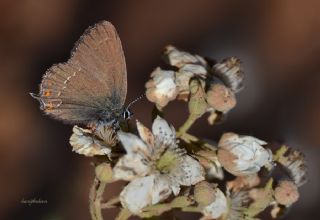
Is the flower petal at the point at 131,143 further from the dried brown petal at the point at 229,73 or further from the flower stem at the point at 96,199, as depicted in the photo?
the dried brown petal at the point at 229,73

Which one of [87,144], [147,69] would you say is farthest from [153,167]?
[147,69]

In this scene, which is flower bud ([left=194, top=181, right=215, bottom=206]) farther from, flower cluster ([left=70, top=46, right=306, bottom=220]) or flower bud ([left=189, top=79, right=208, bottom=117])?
flower bud ([left=189, top=79, right=208, bottom=117])

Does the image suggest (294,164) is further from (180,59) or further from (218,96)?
(180,59)

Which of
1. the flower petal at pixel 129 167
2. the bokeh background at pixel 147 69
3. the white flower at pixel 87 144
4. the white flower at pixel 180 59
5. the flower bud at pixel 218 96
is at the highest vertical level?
the white flower at pixel 180 59

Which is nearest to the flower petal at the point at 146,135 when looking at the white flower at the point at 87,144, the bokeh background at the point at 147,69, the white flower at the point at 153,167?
the white flower at the point at 153,167

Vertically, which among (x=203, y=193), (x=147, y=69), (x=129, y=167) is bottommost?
(x=147, y=69)

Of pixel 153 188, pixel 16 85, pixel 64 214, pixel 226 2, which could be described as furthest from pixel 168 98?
pixel 226 2
